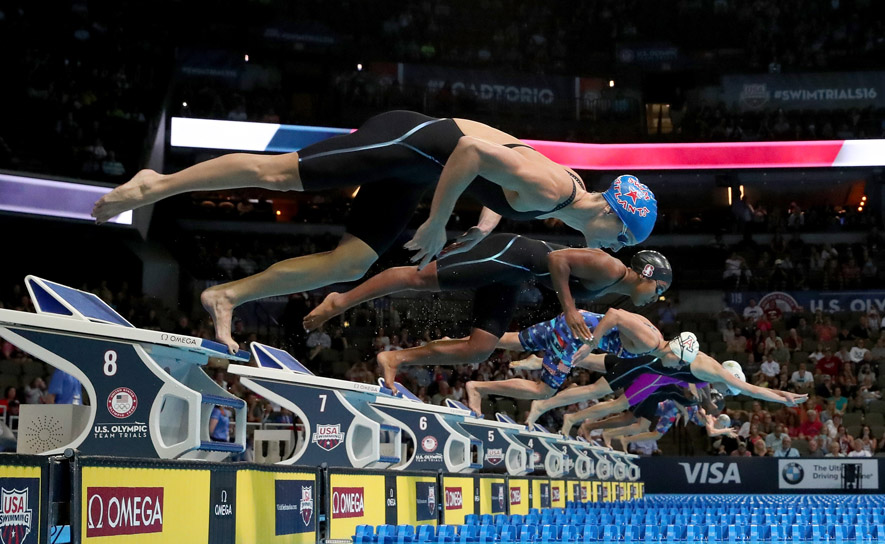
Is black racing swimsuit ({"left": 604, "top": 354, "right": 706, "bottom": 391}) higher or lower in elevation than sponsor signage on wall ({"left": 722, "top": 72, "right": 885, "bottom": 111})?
lower

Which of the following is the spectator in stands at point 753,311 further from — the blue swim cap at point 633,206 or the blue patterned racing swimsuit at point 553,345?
the blue swim cap at point 633,206

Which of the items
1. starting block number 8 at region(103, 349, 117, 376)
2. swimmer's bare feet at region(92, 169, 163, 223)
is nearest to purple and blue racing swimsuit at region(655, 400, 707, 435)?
swimmer's bare feet at region(92, 169, 163, 223)

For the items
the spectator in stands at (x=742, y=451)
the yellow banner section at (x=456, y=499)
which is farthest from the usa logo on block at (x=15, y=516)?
the spectator in stands at (x=742, y=451)

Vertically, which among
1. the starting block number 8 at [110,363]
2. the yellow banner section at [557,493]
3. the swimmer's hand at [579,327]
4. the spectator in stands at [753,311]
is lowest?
the yellow banner section at [557,493]

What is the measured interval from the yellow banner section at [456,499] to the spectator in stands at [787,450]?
471 inches

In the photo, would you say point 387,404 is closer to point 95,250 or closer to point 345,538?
point 345,538

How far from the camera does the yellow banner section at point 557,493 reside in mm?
11930

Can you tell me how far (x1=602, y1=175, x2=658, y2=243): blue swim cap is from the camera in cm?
494

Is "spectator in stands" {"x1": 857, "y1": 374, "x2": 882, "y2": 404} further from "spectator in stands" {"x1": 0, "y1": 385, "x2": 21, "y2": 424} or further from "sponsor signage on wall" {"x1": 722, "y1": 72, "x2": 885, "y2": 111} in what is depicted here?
"spectator in stands" {"x1": 0, "y1": 385, "x2": 21, "y2": 424}

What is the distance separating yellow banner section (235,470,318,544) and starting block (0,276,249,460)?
554 millimetres

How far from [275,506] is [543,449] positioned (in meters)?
7.36

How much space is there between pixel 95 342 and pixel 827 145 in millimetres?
23673

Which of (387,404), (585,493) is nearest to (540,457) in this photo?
(585,493)

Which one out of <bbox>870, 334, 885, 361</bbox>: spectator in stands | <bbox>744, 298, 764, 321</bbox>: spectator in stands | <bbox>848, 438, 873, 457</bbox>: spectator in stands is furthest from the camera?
<bbox>744, 298, 764, 321</bbox>: spectator in stands
